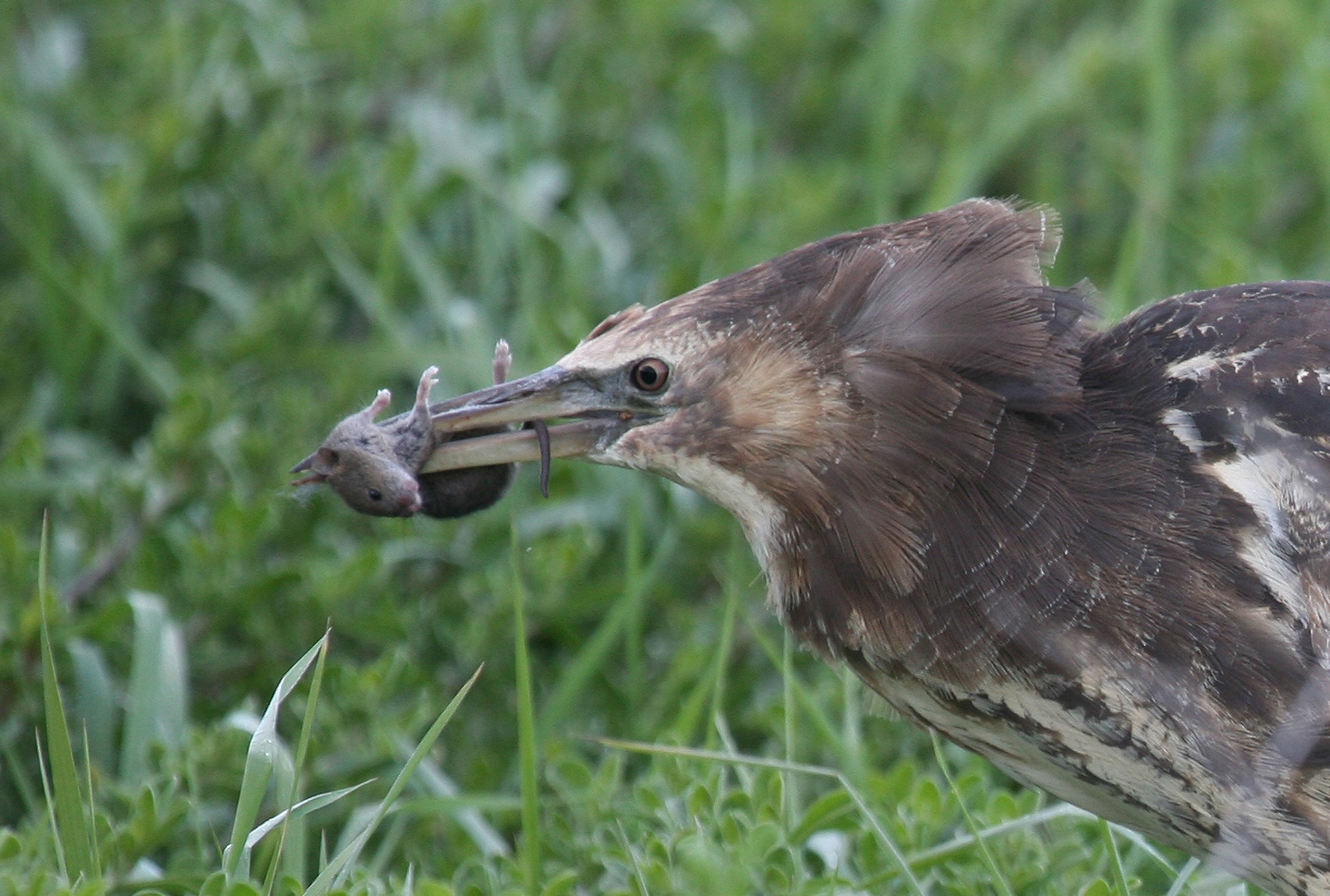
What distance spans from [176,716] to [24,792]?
1.37 feet

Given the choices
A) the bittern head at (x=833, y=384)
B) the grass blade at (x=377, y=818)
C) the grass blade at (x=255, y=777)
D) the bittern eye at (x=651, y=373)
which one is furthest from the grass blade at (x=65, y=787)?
the bittern eye at (x=651, y=373)

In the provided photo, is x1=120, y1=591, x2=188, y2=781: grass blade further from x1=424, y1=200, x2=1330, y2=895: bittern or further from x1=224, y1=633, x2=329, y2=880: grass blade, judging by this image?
x1=424, y1=200, x2=1330, y2=895: bittern

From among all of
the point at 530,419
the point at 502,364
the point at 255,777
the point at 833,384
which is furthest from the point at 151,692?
the point at 833,384

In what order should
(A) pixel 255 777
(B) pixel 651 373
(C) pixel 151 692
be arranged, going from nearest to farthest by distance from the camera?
(A) pixel 255 777 < (B) pixel 651 373 < (C) pixel 151 692

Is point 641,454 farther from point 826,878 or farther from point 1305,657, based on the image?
point 1305,657

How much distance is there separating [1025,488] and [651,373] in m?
0.62

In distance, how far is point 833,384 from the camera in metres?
2.95

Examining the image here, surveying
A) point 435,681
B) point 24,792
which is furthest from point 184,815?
point 435,681

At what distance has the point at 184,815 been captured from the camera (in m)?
3.33

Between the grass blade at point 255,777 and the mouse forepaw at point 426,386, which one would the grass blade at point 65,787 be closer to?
the grass blade at point 255,777

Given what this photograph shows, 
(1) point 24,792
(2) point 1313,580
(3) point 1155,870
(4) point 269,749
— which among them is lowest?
(3) point 1155,870

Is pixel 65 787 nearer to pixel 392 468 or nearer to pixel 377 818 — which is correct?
pixel 377 818

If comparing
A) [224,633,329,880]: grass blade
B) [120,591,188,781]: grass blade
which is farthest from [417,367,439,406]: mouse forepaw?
[120,591,188,781]: grass blade

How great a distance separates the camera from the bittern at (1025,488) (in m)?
2.80
